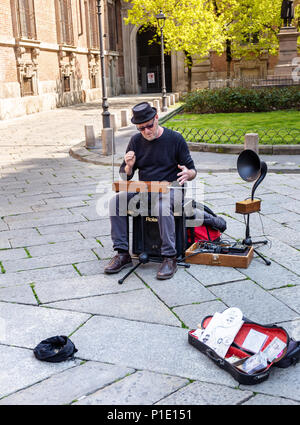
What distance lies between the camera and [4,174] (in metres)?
9.70

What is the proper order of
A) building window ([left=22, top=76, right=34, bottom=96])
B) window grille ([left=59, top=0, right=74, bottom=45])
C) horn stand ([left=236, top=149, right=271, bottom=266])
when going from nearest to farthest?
horn stand ([left=236, top=149, right=271, bottom=266]) < building window ([left=22, top=76, right=34, bottom=96]) < window grille ([left=59, top=0, right=74, bottom=45])

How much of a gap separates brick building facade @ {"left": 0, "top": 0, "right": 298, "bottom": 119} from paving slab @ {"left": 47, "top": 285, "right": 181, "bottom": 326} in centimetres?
1739

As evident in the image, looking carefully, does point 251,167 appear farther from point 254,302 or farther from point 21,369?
point 21,369

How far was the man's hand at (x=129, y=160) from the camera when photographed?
15.3 feet

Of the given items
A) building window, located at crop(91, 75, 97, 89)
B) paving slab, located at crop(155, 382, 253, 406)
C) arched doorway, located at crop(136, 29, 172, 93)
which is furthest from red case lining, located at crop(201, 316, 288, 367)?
arched doorway, located at crop(136, 29, 172, 93)

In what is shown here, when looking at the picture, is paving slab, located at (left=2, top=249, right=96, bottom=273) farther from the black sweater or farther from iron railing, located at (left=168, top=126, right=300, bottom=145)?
iron railing, located at (left=168, top=126, right=300, bottom=145)

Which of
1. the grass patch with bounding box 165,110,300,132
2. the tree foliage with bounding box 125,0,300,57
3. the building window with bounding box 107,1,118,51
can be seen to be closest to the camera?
the grass patch with bounding box 165,110,300,132

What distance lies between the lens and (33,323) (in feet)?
11.9

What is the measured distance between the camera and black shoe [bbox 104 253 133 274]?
4531 millimetres

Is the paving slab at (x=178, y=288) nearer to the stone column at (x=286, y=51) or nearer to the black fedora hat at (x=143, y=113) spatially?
the black fedora hat at (x=143, y=113)

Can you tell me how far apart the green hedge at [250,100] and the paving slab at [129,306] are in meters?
14.2

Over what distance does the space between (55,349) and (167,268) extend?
1478 millimetres

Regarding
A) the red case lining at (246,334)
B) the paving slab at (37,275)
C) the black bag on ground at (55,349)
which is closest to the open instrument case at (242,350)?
the red case lining at (246,334)
